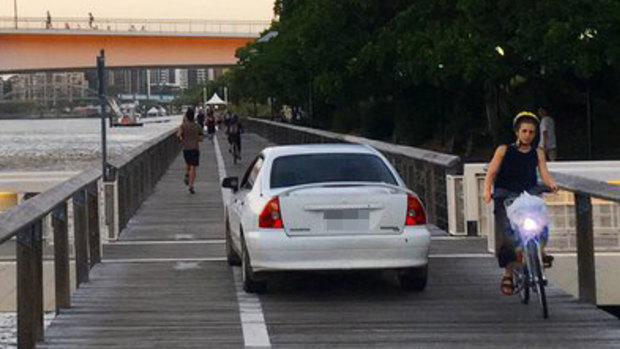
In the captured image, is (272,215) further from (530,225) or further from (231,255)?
(231,255)

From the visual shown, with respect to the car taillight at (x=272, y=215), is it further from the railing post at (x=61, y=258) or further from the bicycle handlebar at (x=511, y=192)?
the bicycle handlebar at (x=511, y=192)

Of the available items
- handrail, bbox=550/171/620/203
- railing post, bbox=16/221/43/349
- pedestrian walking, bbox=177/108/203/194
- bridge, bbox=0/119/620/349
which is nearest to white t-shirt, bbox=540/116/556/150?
pedestrian walking, bbox=177/108/203/194

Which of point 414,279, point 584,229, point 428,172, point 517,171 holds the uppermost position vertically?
point 517,171

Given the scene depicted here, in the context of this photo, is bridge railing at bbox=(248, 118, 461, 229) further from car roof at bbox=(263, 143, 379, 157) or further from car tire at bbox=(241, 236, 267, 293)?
car tire at bbox=(241, 236, 267, 293)

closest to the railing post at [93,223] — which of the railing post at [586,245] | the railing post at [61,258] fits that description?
the railing post at [61,258]

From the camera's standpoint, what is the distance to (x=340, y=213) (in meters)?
11.0

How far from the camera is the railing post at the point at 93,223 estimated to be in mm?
13516

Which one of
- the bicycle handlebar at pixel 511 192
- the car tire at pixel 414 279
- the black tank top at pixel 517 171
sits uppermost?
the black tank top at pixel 517 171

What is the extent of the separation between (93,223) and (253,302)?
2.96 metres

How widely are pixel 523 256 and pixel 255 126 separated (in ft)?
294

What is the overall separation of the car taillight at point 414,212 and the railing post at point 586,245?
1317mm

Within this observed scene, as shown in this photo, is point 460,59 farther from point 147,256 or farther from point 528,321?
point 528,321

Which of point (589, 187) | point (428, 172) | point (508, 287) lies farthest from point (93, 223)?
point (428, 172)

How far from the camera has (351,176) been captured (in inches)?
463
